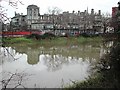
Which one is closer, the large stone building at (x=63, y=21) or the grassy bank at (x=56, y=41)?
the grassy bank at (x=56, y=41)

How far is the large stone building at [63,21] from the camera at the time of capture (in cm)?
→ 4447

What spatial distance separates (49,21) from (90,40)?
16.7 m

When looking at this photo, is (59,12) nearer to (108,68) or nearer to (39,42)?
(39,42)

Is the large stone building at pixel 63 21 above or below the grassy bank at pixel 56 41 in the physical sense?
above

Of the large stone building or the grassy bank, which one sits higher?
the large stone building

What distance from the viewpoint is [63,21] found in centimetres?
4556

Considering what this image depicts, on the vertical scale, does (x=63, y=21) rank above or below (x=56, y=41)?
above

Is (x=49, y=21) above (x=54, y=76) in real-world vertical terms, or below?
above

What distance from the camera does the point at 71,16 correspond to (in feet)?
165

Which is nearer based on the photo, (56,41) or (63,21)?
(56,41)

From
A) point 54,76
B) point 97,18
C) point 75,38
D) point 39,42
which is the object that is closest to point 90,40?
point 75,38

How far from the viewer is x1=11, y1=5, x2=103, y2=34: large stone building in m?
44.5

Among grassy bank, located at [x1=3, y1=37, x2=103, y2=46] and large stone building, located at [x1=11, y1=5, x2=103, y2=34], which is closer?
grassy bank, located at [x1=3, y1=37, x2=103, y2=46]

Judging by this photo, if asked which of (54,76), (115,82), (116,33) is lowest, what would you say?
(54,76)
